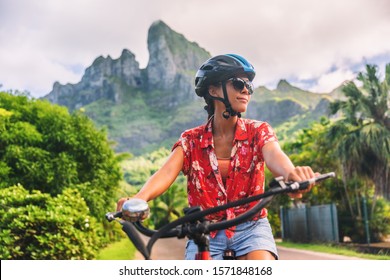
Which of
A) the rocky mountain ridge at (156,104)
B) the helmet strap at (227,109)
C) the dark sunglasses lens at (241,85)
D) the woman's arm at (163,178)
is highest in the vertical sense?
the rocky mountain ridge at (156,104)

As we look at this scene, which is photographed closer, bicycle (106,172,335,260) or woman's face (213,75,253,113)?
bicycle (106,172,335,260)

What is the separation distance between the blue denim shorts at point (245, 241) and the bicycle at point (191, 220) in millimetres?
403

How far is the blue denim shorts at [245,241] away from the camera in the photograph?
162 centimetres

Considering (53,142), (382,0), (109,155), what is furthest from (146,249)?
(109,155)

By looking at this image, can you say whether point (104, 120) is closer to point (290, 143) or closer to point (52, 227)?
point (290, 143)

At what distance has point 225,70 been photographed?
1688 mm

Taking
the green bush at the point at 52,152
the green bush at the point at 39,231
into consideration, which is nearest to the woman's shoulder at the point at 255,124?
the green bush at the point at 39,231

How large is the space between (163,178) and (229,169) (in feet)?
0.67

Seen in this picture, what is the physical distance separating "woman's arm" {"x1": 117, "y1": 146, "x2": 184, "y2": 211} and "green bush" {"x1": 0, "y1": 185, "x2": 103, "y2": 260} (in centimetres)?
440

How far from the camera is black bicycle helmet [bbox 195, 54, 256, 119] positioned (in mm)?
1684

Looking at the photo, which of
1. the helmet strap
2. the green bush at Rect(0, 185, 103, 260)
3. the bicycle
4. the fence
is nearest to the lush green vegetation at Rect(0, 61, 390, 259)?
the green bush at Rect(0, 185, 103, 260)

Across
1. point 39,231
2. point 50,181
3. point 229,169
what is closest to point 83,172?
point 50,181

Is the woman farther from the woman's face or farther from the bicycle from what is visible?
the bicycle

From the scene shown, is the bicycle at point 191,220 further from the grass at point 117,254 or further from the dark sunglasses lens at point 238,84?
the grass at point 117,254
